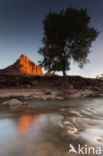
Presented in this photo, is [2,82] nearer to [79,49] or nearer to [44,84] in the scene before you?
[44,84]

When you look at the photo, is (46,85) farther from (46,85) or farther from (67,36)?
(67,36)

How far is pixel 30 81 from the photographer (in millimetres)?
15664

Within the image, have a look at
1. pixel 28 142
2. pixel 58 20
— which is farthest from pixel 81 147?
pixel 58 20

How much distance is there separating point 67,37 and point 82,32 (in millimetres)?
2405

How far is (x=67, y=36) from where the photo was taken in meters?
14.1

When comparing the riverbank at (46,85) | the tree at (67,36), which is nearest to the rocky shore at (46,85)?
the riverbank at (46,85)

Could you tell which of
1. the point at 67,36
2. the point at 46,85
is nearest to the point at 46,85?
the point at 46,85

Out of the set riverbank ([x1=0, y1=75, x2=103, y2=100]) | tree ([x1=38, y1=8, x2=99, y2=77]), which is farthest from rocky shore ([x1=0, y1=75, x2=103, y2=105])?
tree ([x1=38, y1=8, x2=99, y2=77])

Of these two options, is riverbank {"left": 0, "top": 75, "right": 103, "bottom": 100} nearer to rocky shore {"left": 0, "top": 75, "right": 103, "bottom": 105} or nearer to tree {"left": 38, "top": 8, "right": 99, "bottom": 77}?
rocky shore {"left": 0, "top": 75, "right": 103, "bottom": 105}

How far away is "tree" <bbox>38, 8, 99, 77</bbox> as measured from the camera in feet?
43.5

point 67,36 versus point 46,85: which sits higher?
point 67,36

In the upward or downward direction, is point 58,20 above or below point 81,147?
above

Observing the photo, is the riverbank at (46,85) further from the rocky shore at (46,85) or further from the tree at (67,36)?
the tree at (67,36)

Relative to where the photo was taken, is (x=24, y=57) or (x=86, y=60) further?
(x=24, y=57)
